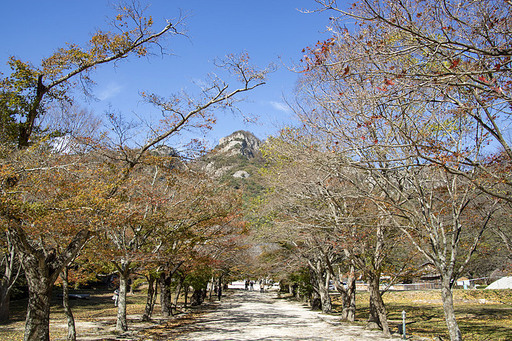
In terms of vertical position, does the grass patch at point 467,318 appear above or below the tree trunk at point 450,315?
below

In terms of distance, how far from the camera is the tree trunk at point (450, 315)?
816cm

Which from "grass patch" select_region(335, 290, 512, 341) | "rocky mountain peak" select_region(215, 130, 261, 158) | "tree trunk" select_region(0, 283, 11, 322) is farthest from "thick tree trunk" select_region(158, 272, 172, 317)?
"grass patch" select_region(335, 290, 512, 341)

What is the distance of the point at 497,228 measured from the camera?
14.5m

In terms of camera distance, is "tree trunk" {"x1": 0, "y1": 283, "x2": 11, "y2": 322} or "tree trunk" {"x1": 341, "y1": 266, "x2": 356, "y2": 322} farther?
"tree trunk" {"x1": 0, "y1": 283, "x2": 11, "y2": 322}

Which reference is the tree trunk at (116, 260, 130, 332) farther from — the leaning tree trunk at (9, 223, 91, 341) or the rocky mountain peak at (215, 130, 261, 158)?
the rocky mountain peak at (215, 130, 261, 158)

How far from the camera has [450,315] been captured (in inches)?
332

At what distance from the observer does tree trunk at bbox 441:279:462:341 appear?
816cm

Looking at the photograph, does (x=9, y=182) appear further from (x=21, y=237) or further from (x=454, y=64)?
(x=454, y=64)

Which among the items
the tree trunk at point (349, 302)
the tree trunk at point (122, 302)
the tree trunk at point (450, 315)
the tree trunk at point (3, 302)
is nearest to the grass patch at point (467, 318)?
the tree trunk at point (349, 302)

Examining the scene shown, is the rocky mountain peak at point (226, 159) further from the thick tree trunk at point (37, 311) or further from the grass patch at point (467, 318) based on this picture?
the grass patch at point (467, 318)

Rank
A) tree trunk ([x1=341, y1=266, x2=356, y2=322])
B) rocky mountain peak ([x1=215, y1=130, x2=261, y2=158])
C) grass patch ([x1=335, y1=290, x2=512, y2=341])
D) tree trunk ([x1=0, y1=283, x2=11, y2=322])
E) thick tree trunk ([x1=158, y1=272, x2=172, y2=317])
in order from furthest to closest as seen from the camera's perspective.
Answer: thick tree trunk ([x1=158, y1=272, x2=172, y2=317]) < tree trunk ([x1=0, y1=283, x2=11, y2=322]) < tree trunk ([x1=341, y1=266, x2=356, y2=322]) < rocky mountain peak ([x1=215, y1=130, x2=261, y2=158]) < grass patch ([x1=335, y1=290, x2=512, y2=341])

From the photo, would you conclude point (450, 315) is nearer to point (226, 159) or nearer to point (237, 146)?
point (226, 159)

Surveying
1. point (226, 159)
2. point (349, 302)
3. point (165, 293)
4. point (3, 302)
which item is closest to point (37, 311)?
point (226, 159)

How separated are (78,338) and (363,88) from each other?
11.6 m
